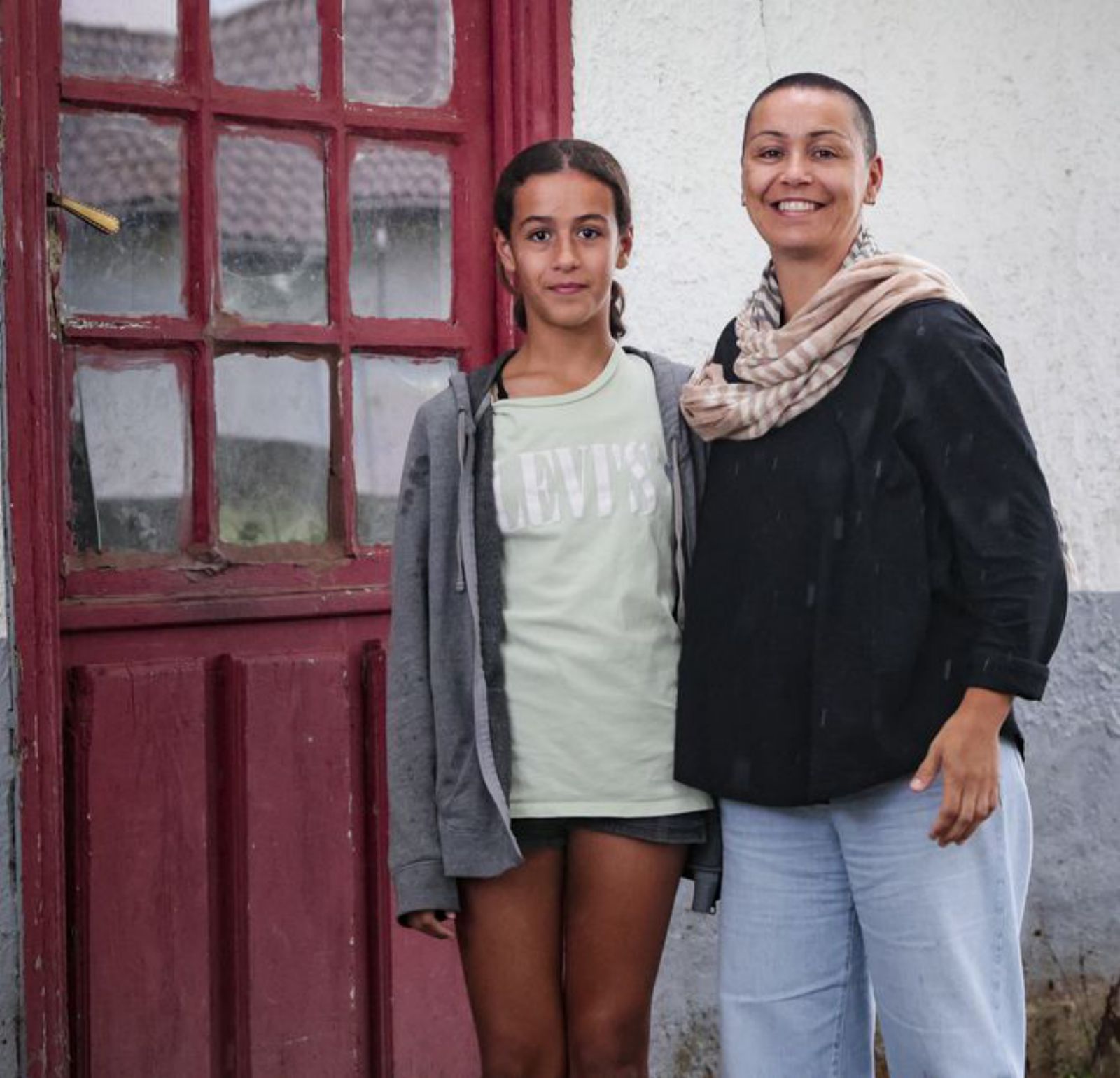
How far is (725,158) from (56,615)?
5.93 ft

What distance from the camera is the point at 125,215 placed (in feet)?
11.1

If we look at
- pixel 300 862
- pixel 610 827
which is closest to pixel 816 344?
pixel 610 827

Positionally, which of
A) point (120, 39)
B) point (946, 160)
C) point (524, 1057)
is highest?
point (120, 39)

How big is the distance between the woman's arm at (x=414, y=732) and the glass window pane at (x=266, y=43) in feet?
4.00

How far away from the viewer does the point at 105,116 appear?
3357 millimetres

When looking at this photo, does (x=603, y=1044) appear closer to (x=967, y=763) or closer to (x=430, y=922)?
(x=430, y=922)

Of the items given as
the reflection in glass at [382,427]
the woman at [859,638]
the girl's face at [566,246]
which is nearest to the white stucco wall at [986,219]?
the reflection in glass at [382,427]

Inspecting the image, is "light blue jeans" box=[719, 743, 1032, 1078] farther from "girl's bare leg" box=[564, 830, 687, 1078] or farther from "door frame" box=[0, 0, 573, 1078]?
"door frame" box=[0, 0, 573, 1078]

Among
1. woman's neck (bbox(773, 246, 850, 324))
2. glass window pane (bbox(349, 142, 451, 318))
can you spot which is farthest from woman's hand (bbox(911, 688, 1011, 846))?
glass window pane (bbox(349, 142, 451, 318))

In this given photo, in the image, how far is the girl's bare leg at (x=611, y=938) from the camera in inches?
100

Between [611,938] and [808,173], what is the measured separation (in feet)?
3.89

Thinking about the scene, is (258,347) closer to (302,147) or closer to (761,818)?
(302,147)

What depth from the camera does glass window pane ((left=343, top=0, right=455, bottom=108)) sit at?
3613mm

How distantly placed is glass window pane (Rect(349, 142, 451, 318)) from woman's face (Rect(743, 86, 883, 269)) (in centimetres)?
136
